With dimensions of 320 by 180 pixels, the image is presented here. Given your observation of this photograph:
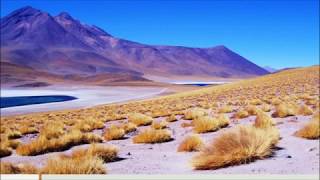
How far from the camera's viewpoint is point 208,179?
111 inches

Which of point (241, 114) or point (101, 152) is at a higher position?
point (241, 114)

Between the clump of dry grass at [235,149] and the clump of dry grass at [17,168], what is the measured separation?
1250mm

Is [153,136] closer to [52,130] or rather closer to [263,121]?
[52,130]

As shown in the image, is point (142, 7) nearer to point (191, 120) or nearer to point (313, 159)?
point (191, 120)

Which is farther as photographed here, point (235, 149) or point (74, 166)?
point (235, 149)

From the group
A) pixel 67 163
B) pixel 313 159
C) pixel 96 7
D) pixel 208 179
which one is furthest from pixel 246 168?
pixel 96 7

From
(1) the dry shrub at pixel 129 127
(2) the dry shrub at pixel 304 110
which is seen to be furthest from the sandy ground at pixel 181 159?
(2) the dry shrub at pixel 304 110

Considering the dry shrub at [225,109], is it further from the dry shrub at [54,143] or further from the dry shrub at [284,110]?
the dry shrub at [54,143]

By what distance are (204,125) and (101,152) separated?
3.78 feet

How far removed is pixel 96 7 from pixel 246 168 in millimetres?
1810

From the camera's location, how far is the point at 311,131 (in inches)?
185

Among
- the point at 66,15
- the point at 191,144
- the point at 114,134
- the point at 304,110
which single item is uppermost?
the point at 66,15

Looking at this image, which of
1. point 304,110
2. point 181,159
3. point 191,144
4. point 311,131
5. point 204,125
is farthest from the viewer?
point 304,110

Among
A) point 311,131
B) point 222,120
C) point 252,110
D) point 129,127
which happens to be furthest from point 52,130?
point 311,131
